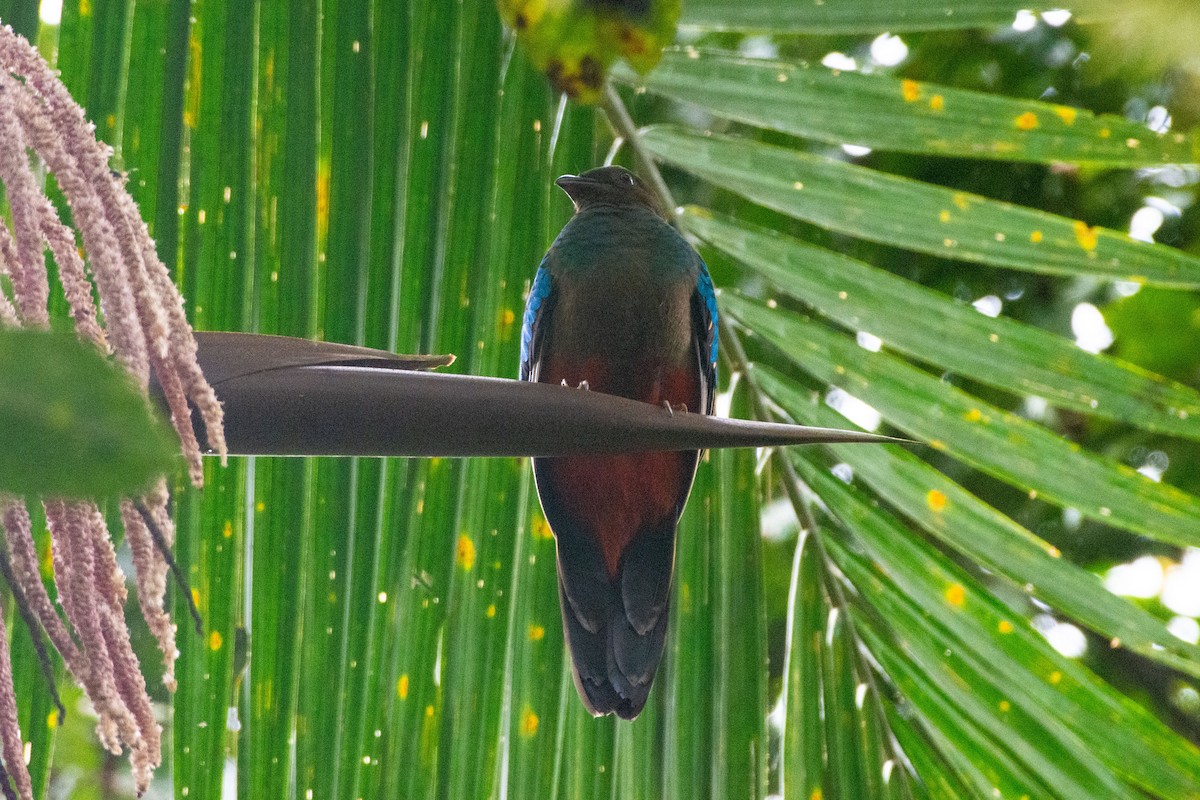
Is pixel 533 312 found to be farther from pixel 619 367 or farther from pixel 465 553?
pixel 465 553

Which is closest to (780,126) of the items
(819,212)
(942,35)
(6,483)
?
(819,212)

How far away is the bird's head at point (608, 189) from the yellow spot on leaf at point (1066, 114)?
0.60m

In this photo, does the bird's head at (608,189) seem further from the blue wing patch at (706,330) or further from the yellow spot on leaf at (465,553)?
the yellow spot on leaf at (465,553)

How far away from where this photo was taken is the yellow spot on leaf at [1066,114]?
5.45 ft

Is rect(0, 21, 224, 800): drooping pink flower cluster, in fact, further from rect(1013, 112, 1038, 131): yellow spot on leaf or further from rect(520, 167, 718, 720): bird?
rect(1013, 112, 1038, 131): yellow spot on leaf

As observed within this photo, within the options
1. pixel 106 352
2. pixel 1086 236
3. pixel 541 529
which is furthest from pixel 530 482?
pixel 106 352

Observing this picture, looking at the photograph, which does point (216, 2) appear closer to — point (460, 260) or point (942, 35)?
point (460, 260)

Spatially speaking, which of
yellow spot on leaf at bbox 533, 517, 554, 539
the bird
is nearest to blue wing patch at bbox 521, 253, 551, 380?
the bird

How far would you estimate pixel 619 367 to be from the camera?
6.27 feet

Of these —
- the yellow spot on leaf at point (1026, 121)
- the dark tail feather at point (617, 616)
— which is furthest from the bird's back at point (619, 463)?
the yellow spot on leaf at point (1026, 121)

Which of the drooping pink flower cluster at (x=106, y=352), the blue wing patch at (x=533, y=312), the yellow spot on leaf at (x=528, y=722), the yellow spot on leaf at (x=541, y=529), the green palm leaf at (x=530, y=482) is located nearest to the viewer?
the drooping pink flower cluster at (x=106, y=352)

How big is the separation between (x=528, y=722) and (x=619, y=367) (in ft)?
2.01

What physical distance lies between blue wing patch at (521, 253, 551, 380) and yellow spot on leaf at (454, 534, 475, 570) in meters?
0.30

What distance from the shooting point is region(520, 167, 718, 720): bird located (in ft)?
5.03
